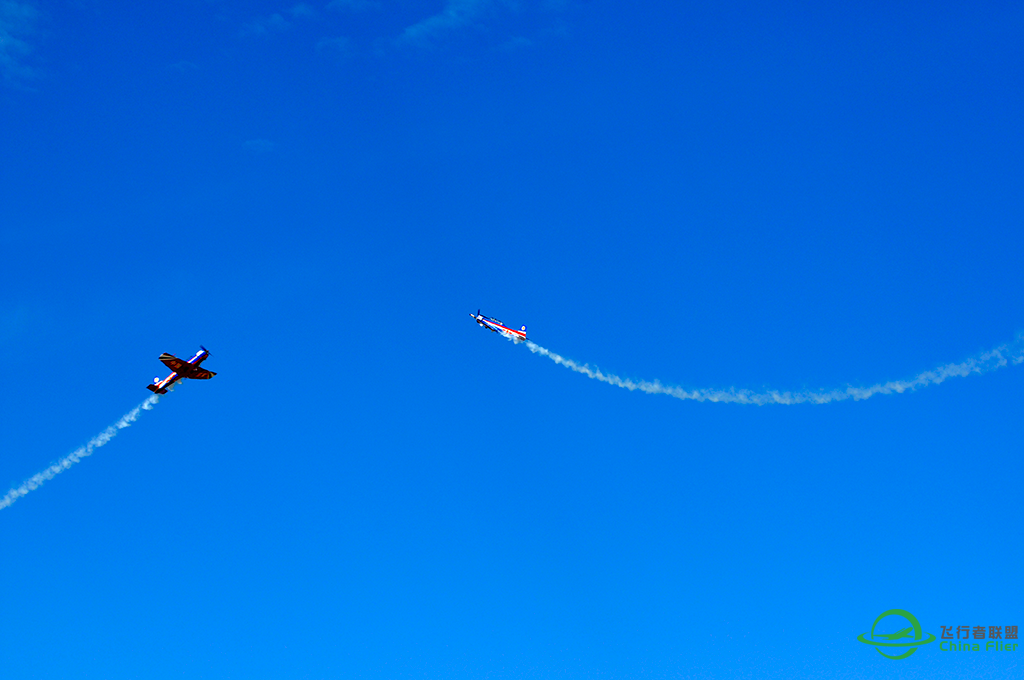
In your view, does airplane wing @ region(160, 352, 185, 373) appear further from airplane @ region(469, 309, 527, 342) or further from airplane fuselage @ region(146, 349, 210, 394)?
airplane @ region(469, 309, 527, 342)

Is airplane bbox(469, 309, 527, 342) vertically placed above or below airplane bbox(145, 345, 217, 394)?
above

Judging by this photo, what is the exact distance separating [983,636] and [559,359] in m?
60.2

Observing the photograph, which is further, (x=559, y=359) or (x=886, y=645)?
(x=559, y=359)

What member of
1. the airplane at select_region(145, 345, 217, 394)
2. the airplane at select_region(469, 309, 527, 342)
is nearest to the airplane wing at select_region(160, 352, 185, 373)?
the airplane at select_region(145, 345, 217, 394)

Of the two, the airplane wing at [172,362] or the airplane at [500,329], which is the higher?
the airplane at [500,329]

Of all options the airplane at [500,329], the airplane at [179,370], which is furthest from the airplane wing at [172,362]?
the airplane at [500,329]

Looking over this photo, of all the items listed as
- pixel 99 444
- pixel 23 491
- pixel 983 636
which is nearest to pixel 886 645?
pixel 983 636

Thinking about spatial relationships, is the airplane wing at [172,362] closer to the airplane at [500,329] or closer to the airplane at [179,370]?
the airplane at [179,370]

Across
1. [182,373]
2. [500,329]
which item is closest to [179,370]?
[182,373]

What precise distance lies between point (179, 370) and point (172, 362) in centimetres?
143

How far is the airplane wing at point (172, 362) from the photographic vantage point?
99312 millimetres

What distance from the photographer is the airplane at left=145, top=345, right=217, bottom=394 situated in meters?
99.7

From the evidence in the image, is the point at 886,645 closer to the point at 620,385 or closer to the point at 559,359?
the point at 620,385

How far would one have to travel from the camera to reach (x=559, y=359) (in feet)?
369
